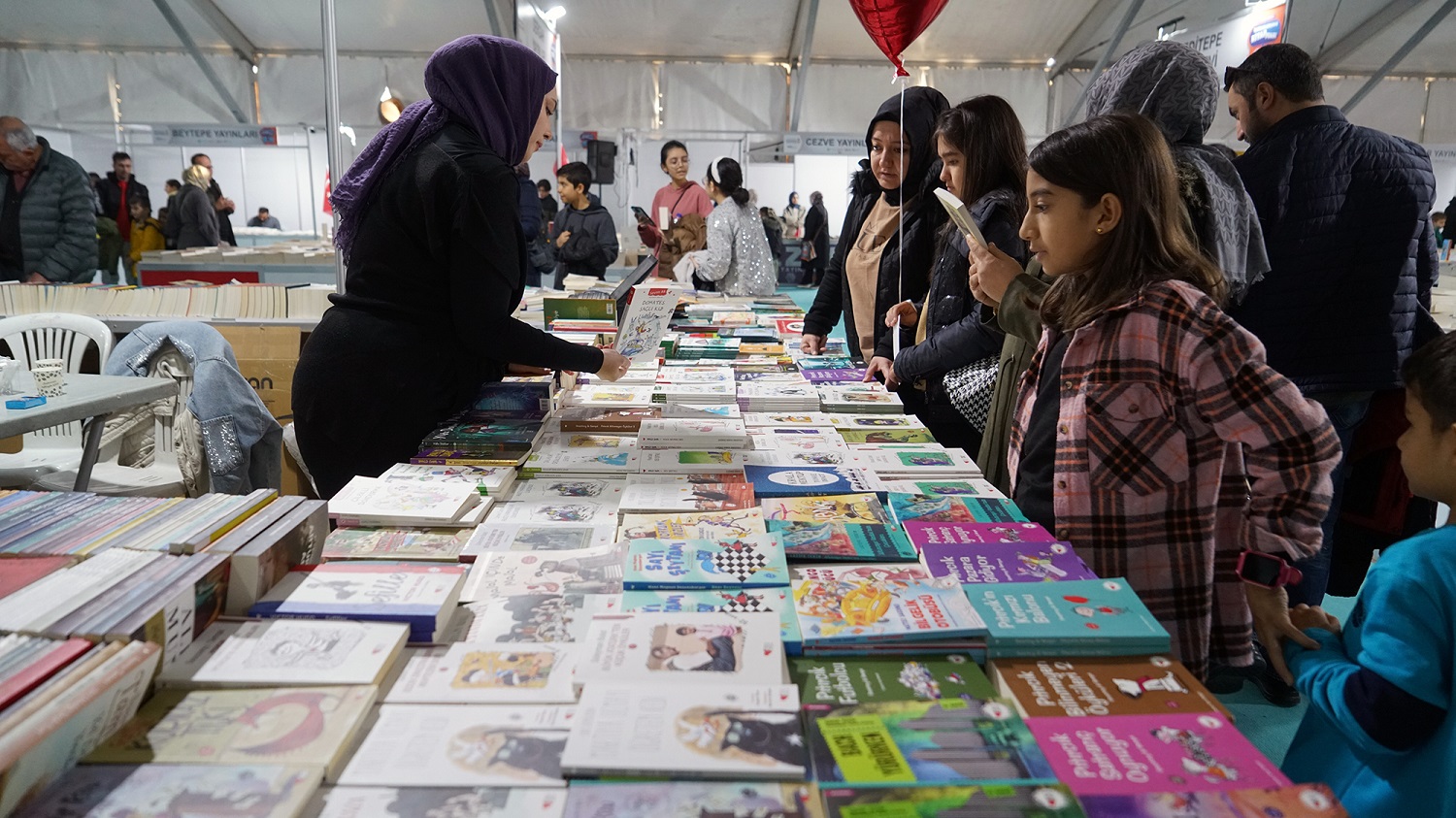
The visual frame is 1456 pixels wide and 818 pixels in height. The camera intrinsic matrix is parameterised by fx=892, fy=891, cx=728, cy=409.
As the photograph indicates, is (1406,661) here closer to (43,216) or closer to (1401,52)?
(43,216)

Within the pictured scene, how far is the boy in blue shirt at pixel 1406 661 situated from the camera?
100cm

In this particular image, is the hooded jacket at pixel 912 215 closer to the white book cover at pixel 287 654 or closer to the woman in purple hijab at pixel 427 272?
the woman in purple hijab at pixel 427 272

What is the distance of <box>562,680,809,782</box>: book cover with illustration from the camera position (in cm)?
78

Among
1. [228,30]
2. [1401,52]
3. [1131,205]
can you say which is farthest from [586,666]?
[1401,52]

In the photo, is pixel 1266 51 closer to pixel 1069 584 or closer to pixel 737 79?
pixel 1069 584

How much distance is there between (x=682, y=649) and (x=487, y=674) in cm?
21

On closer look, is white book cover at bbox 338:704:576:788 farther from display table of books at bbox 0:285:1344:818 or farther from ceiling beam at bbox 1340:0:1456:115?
ceiling beam at bbox 1340:0:1456:115

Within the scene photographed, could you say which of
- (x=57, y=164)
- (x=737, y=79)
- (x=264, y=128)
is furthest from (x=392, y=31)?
(x=57, y=164)

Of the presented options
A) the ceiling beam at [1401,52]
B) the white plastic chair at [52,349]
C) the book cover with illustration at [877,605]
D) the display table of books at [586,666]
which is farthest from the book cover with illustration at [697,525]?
the ceiling beam at [1401,52]

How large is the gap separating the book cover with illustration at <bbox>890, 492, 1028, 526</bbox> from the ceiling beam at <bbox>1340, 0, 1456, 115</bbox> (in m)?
11.0

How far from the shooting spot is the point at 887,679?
3.10ft

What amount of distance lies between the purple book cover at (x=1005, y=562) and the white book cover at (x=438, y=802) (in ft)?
2.00

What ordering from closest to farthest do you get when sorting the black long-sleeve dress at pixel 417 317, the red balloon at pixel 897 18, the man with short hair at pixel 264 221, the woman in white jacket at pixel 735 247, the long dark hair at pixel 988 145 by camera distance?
1. the black long-sleeve dress at pixel 417 317
2. the long dark hair at pixel 988 145
3. the red balloon at pixel 897 18
4. the woman in white jacket at pixel 735 247
5. the man with short hair at pixel 264 221

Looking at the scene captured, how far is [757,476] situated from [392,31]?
13.1 metres
